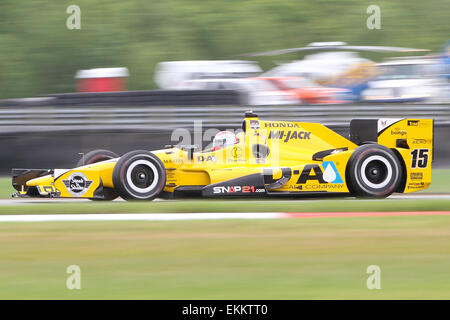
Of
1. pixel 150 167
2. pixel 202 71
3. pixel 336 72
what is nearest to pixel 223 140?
pixel 150 167

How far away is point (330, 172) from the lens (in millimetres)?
10000

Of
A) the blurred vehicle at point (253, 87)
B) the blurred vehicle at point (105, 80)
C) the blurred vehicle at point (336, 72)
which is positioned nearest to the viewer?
the blurred vehicle at point (253, 87)

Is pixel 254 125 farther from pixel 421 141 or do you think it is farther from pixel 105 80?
pixel 105 80

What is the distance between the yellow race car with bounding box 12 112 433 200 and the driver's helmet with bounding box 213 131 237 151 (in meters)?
0.02

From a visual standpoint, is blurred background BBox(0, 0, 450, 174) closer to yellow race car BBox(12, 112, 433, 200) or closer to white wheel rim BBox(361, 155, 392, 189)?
yellow race car BBox(12, 112, 433, 200)

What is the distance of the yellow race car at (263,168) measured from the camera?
9680 millimetres

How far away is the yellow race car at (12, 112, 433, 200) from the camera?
9.68 m

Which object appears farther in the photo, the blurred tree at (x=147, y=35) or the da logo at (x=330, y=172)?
the blurred tree at (x=147, y=35)

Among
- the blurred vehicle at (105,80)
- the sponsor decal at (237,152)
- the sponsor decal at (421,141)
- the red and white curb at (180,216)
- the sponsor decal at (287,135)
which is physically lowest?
the red and white curb at (180,216)

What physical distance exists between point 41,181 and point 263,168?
2.84m

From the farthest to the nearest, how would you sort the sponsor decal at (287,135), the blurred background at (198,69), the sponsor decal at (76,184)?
the blurred background at (198,69)
the sponsor decal at (287,135)
the sponsor decal at (76,184)

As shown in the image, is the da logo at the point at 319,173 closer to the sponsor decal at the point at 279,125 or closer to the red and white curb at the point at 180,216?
the sponsor decal at the point at 279,125

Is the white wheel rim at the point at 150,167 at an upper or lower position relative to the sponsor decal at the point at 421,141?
lower

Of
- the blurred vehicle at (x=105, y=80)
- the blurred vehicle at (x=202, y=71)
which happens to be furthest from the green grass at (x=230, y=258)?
the blurred vehicle at (x=105, y=80)
